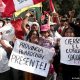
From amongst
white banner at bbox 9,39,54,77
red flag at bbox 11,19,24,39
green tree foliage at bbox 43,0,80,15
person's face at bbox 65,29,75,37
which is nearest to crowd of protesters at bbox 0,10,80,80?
person's face at bbox 65,29,75,37

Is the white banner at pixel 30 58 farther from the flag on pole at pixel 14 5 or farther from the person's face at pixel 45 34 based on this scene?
the flag on pole at pixel 14 5

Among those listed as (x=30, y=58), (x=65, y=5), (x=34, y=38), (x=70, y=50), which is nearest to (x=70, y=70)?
(x=70, y=50)

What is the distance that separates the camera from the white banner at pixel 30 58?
9.44m

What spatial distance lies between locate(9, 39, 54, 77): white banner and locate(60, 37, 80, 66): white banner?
297 mm

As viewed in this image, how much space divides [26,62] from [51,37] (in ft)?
2.59

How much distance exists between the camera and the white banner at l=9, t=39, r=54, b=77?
9438 millimetres

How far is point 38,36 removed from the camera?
31.0 ft

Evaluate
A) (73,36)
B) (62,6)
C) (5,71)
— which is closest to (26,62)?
(5,71)

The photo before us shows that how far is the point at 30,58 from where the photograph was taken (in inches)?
376

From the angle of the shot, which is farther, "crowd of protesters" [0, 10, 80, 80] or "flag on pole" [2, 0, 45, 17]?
"flag on pole" [2, 0, 45, 17]

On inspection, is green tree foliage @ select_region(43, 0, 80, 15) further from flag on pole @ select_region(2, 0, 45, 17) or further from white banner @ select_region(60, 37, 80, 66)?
white banner @ select_region(60, 37, 80, 66)

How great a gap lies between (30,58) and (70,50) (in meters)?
0.85

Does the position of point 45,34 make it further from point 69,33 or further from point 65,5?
point 65,5

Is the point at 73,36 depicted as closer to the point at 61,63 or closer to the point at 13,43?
the point at 61,63
